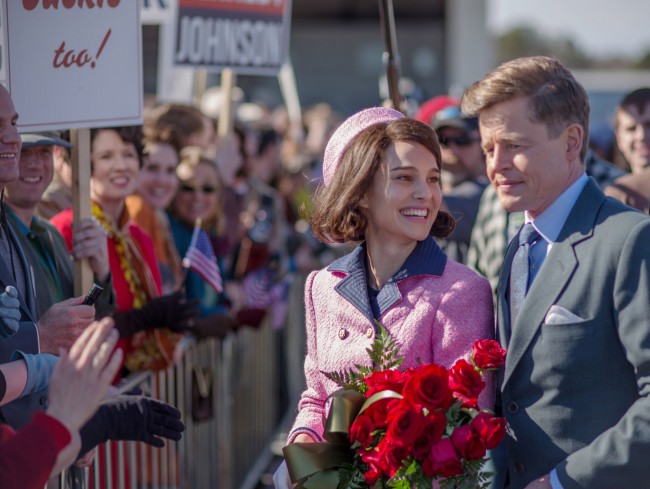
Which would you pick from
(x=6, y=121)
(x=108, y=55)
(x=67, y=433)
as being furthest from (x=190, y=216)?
(x=67, y=433)

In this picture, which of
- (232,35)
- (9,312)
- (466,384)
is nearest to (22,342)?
(9,312)

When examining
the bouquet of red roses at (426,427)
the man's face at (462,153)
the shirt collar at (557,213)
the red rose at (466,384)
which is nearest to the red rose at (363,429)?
the bouquet of red roses at (426,427)

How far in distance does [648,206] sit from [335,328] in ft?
8.28

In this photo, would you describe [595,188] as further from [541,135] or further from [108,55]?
[108,55]

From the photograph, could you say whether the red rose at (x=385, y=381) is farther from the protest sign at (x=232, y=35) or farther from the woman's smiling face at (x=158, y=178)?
the protest sign at (x=232, y=35)

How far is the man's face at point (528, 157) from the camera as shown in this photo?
3.02 m

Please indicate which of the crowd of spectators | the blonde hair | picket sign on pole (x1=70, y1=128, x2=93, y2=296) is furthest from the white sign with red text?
the blonde hair

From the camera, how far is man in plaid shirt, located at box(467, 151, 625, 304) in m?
5.28

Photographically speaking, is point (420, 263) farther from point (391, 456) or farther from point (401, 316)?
point (391, 456)

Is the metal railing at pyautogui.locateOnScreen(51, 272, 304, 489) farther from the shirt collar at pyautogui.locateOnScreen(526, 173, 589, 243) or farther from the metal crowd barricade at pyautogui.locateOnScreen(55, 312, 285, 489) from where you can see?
the shirt collar at pyautogui.locateOnScreen(526, 173, 589, 243)

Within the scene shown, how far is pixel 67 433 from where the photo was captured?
7.68 ft

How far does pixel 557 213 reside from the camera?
3.03 meters

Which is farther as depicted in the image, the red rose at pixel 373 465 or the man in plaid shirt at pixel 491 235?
the man in plaid shirt at pixel 491 235

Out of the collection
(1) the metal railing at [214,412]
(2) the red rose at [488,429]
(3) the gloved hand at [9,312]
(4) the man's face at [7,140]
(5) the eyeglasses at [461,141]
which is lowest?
(1) the metal railing at [214,412]
